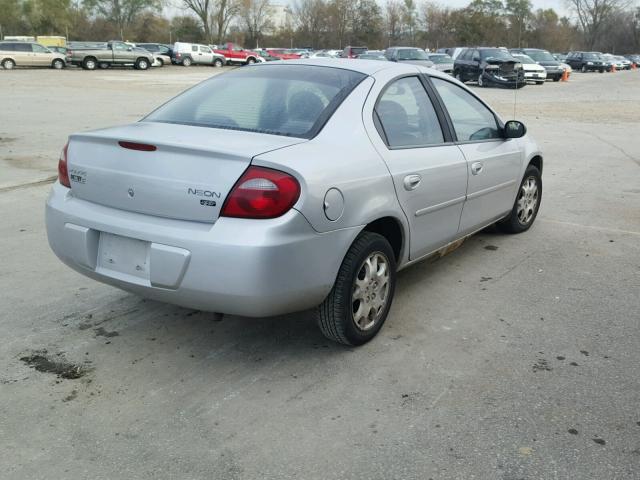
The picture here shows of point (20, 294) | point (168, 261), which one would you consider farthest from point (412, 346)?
point (20, 294)

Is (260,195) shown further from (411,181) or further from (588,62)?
(588,62)

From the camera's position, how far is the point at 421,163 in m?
3.97

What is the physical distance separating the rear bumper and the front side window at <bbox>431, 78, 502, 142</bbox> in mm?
1676

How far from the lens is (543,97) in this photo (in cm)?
2542

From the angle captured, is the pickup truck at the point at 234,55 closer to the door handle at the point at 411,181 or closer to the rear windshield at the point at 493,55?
the rear windshield at the point at 493,55

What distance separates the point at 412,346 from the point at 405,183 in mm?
932

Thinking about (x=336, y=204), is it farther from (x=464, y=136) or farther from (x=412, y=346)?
(x=464, y=136)

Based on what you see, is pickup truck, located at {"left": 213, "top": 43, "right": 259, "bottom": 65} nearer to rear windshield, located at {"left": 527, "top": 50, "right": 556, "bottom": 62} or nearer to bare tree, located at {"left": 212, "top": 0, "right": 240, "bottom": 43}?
rear windshield, located at {"left": 527, "top": 50, "right": 556, "bottom": 62}

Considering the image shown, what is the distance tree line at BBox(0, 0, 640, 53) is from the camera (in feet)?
280

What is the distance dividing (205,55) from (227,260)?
1909 inches

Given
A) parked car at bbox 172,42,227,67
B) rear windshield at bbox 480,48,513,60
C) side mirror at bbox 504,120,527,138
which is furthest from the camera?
parked car at bbox 172,42,227,67

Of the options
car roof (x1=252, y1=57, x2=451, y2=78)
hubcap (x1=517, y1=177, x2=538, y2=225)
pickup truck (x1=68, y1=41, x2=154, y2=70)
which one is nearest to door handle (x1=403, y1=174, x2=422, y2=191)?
car roof (x1=252, y1=57, x2=451, y2=78)

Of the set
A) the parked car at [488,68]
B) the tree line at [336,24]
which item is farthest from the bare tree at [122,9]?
the parked car at [488,68]

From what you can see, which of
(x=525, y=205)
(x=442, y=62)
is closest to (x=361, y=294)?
(x=525, y=205)
